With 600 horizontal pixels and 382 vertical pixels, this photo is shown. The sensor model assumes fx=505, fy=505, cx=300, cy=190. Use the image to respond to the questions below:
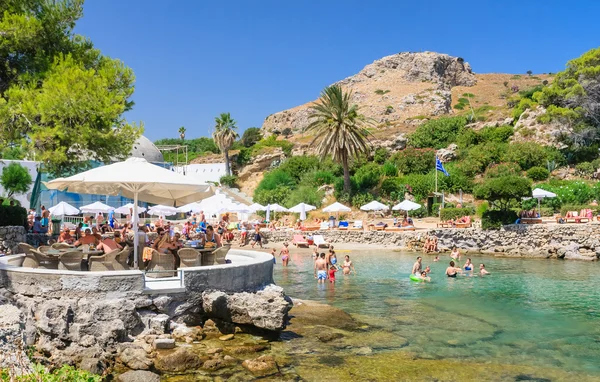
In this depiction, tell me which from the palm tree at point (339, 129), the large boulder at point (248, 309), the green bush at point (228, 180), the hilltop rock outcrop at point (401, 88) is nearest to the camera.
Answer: the large boulder at point (248, 309)

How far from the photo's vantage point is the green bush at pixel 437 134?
4766 cm

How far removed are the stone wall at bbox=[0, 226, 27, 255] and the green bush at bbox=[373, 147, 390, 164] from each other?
33274mm

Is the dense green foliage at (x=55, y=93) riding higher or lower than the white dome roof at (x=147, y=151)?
lower

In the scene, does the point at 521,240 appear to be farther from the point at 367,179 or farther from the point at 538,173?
the point at 367,179

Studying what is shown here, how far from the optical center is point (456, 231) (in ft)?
88.6

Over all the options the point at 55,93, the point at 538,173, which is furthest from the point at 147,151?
the point at 55,93

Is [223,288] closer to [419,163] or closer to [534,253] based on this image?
[534,253]

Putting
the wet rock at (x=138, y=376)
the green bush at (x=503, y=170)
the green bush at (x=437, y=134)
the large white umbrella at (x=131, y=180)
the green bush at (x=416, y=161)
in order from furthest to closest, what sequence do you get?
the green bush at (x=437, y=134)
the green bush at (x=416, y=161)
the green bush at (x=503, y=170)
the large white umbrella at (x=131, y=180)
the wet rock at (x=138, y=376)

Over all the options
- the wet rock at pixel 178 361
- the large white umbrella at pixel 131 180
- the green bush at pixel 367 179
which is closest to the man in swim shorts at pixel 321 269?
the large white umbrella at pixel 131 180

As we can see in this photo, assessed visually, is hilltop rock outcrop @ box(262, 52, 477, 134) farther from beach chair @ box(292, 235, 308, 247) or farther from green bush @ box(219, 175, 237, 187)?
beach chair @ box(292, 235, 308, 247)

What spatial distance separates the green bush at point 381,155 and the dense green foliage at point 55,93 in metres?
30.8

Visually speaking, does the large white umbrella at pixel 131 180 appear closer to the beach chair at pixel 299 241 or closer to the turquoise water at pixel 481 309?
the turquoise water at pixel 481 309

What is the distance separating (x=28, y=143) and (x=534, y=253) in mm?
22407

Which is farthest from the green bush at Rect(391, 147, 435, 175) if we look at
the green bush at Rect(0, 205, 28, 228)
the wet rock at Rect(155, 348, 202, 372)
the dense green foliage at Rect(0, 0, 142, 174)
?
the wet rock at Rect(155, 348, 202, 372)
